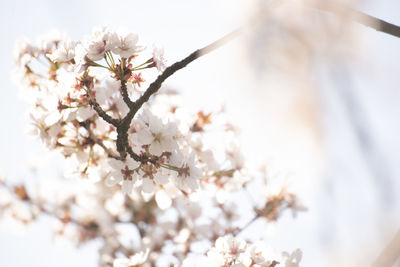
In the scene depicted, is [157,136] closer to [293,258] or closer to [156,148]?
[156,148]

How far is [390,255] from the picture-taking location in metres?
0.78

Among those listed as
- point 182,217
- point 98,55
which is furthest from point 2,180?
point 98,55

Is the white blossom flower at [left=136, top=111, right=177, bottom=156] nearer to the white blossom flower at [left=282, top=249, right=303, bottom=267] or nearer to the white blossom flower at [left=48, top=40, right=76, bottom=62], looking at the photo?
the white blossom flower at [left=48, top=40, right=76, bottom=62]

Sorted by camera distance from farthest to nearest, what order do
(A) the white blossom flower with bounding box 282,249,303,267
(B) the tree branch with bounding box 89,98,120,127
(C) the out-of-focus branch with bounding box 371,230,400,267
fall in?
(A) the white blossom flower with bounding box 282,249,303,267 → (B) the tree branch with bounding box 89,98,120,127 → (C) the out-of-focus branch with bounding box 371,230,400,267

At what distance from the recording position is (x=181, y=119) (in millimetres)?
1447

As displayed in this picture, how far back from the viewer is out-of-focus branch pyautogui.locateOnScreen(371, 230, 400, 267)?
77 cm

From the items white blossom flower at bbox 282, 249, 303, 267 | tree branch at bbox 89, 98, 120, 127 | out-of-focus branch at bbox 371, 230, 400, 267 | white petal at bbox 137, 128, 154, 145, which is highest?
tree branch at bbox 89, 98, 120, 127

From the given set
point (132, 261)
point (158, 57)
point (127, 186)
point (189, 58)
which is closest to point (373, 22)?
point (189, 58)

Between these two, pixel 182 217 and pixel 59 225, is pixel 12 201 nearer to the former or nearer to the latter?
pixel 59 225

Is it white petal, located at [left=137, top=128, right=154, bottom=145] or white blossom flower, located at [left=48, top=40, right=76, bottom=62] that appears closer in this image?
white petal, located at [left=137, top=128, right=154, bottom=145]

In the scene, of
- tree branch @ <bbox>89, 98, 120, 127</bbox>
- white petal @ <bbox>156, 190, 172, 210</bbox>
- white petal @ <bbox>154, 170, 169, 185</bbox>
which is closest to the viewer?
tree branch @ <bbox>89, 98, 120, 127</bbox>

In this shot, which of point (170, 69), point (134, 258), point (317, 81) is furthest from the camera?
point (317, 81)

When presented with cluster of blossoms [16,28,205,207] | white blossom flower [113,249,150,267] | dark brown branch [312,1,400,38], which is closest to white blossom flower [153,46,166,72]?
cluster of blossoms [16,28,205,207]

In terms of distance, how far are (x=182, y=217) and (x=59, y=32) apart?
126 centimetres
